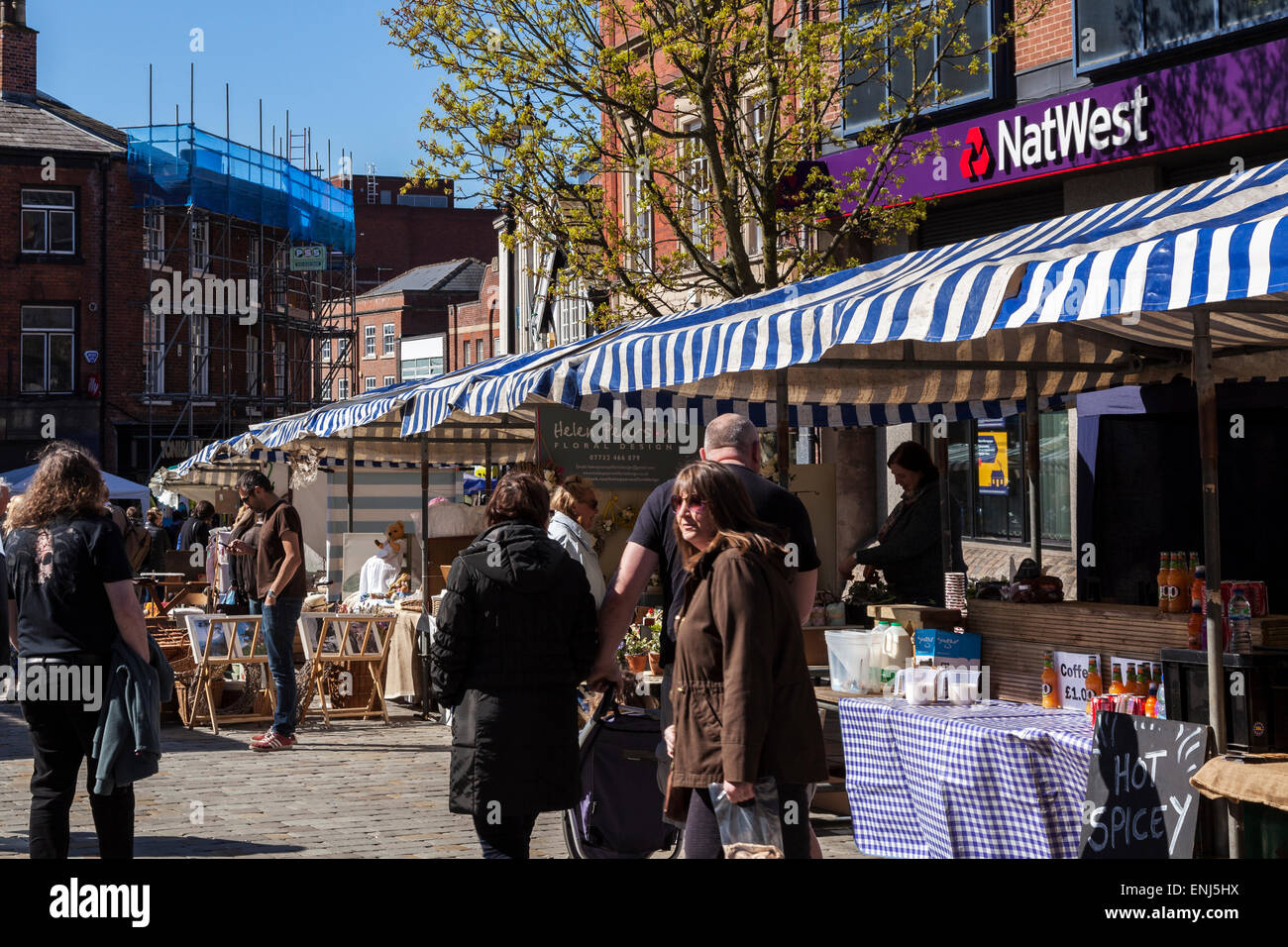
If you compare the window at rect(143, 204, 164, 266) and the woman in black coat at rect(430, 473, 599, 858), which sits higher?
the window at rect(143, 204, 164, 266)

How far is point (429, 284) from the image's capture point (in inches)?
3238

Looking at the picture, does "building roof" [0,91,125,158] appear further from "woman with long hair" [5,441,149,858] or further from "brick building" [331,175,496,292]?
"brick building" [331,175,496,292]

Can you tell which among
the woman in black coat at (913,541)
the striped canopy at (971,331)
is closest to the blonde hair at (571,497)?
the striped canopy at (971,331)

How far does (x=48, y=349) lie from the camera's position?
1626 inches

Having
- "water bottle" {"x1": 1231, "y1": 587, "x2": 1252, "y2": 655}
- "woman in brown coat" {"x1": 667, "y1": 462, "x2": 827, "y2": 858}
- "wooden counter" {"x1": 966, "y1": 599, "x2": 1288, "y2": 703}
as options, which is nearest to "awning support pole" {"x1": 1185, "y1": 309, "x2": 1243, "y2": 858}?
"water bottle" {"x1": 1231, "y1": 587, "x2": 1252, "y2": 655}

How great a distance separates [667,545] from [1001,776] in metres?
1.65

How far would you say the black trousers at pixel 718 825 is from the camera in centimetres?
508

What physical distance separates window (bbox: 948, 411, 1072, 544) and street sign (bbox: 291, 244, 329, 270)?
31860 mm

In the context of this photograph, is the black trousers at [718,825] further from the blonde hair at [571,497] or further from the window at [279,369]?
the window at [279,369]

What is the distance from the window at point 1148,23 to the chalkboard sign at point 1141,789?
33.0ft

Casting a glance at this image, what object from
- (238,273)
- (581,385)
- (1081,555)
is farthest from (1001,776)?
(238,273)

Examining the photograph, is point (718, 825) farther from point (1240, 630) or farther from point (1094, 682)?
point (1094, 682)

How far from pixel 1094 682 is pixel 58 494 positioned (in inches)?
172

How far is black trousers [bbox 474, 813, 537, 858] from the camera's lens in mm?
5719
